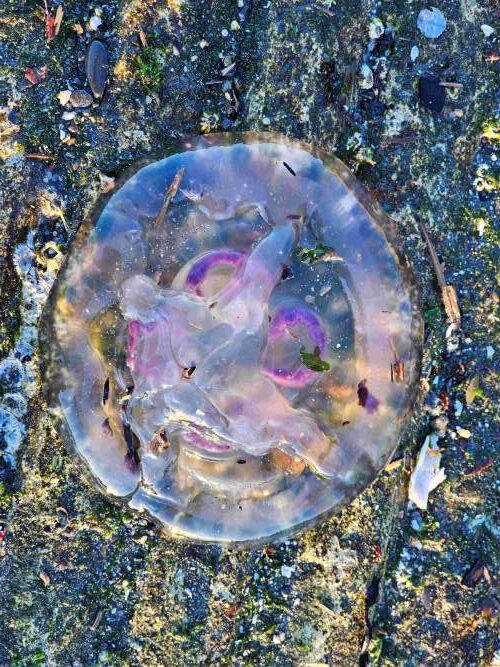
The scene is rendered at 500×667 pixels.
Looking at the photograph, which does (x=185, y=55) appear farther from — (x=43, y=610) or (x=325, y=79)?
(x=43, y=610)

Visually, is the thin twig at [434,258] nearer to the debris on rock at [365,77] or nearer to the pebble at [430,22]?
the debris on rock at [365,77]

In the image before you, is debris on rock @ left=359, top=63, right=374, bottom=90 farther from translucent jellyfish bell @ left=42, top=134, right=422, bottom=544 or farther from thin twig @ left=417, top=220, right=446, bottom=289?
thin twig @ left=417, top=220, right=446, bottom=289

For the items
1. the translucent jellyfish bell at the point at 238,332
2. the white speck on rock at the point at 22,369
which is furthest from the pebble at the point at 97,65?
the white speck on rock at the point at 22,369

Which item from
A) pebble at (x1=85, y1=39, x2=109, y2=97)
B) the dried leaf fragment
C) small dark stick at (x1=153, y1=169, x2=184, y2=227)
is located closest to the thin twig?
small dark stick at (x1=153, y1=169, x2=184, y2=227)

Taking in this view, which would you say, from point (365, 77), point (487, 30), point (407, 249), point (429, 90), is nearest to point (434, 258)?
point (407, 249)

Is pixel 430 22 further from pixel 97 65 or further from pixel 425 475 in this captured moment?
pixel 425 475

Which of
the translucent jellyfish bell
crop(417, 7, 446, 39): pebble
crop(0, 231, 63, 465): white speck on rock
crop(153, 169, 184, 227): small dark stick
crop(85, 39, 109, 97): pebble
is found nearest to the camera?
the translucent jellyfish bell

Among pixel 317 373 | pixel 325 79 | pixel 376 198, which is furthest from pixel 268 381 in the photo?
pixel 325 79
